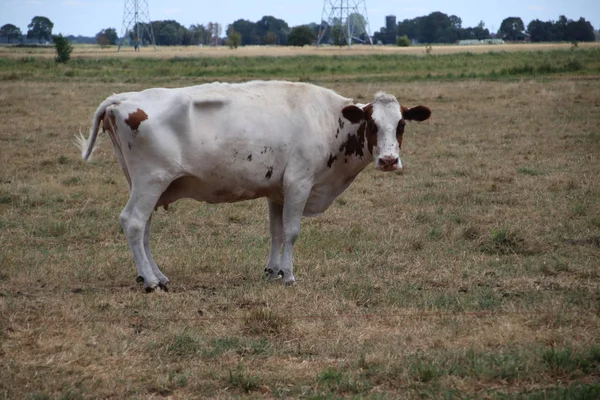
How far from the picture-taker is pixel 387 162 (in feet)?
24.8

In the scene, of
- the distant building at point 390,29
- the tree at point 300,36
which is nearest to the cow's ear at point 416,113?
the tree at point 300,36

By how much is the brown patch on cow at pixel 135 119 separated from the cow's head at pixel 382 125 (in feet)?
5.77

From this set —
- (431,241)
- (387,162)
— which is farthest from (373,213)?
(387,162)

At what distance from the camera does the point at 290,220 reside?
7898mm

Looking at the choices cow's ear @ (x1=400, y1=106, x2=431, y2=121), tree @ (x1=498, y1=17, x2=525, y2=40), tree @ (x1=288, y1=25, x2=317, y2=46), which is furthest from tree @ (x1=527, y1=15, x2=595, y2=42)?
cow's ear @ (x1=400, y1=106, x2=431, y2=121)

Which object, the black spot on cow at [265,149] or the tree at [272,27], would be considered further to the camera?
the tree at [272,27]

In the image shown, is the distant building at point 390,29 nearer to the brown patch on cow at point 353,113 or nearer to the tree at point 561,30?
the tree at point 561,30

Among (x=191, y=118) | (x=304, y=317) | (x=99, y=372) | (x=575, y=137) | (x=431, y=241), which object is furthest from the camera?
(x=575, y=137)

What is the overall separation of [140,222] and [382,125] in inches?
88.4

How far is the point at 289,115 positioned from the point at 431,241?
8.41 ft

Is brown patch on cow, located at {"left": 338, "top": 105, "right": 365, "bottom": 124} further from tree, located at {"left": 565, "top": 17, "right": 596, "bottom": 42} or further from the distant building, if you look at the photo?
the distant building

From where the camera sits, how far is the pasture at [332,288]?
5262 millimetres

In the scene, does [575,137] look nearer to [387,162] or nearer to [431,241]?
[431,241]

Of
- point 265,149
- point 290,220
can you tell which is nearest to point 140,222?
point 265,149
